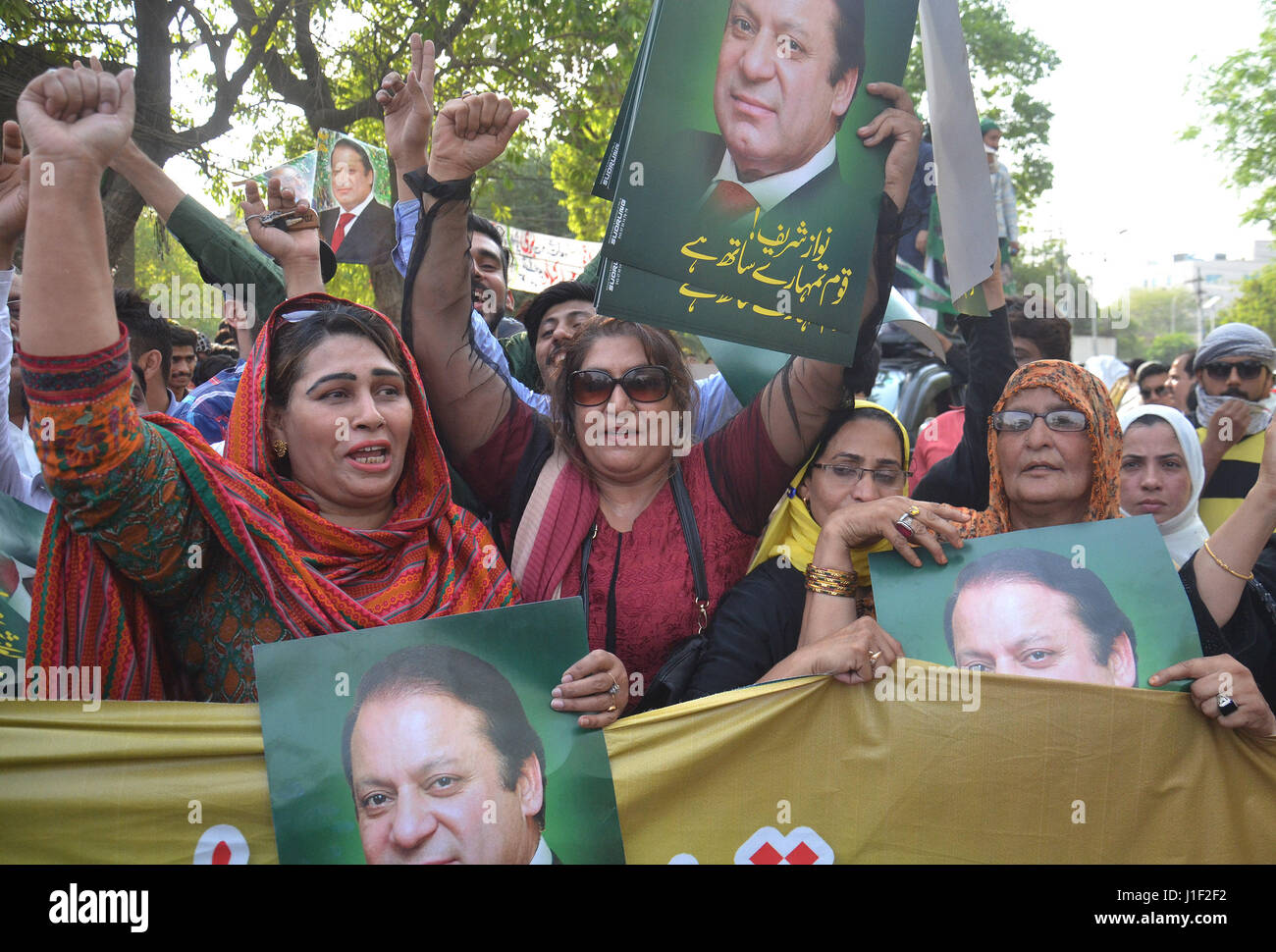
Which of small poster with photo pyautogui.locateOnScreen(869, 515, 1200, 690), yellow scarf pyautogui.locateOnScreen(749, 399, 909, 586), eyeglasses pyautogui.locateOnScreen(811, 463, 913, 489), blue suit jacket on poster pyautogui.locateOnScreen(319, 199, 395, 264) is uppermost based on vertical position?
blue suit jacket on poster pyautogui.locateOnScreen(319, 199, 395, 264)

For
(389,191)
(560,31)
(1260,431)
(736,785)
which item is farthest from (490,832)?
(560,31)

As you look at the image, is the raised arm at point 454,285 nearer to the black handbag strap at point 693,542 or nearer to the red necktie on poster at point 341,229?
the black handbag strap at point 693,542

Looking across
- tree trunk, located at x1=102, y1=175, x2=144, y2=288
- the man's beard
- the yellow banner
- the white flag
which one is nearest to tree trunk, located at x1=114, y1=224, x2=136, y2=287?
tree trunk, located at x1=102, y1=175, x2=144, y2=288

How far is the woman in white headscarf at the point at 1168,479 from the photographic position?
11.8ft

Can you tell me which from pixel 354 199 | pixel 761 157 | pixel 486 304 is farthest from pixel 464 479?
pixel 354 199

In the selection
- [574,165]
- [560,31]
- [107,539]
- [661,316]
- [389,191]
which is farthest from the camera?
[574,165]

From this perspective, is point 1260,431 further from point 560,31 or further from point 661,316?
point 560,31

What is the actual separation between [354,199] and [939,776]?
370 cm

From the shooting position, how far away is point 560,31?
32.6 feet

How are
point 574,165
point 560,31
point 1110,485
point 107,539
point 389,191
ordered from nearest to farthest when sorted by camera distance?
point 107,539 < point 1110,485 < point 389,191 < point 560,31 < point 574,165

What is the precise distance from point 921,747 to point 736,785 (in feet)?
1.38

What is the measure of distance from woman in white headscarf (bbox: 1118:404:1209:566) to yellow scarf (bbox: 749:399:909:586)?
104 cm

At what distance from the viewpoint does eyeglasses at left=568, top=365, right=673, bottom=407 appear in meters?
2.80

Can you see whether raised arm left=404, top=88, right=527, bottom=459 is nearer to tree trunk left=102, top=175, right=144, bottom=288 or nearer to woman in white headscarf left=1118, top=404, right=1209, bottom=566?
woman in white headscarf left=1118, top=404, right=1209, bottom=566
